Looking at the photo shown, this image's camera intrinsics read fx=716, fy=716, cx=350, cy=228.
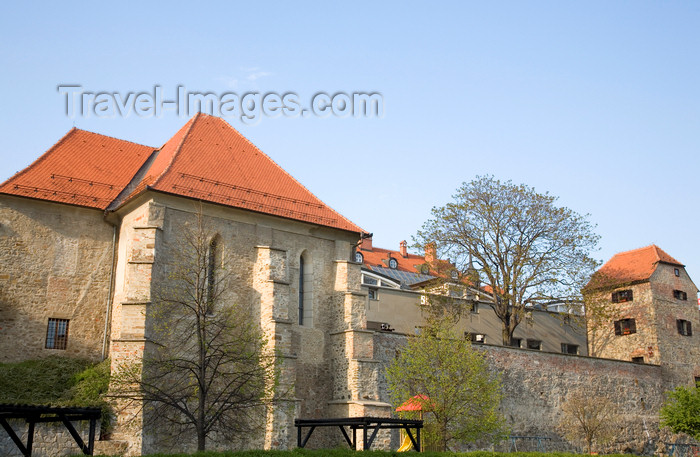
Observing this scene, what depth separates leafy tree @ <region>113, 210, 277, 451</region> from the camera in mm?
20656

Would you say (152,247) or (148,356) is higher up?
(152,247)

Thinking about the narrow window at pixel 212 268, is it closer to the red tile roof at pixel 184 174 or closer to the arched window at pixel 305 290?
the red tile roof at pixel 184 174

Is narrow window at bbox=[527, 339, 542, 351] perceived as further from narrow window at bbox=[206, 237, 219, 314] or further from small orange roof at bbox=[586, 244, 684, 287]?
narrow window at bbox=[206, 237, 219, 314]

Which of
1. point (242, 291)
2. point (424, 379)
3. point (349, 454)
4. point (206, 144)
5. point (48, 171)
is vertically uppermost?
point (206, 144)

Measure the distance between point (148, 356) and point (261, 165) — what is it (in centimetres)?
997

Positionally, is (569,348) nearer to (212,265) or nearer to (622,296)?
(622,296)

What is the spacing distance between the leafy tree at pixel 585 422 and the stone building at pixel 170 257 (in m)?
1.40

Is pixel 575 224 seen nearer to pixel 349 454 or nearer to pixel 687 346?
pixel 687 346

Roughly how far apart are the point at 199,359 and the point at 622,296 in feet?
95.2

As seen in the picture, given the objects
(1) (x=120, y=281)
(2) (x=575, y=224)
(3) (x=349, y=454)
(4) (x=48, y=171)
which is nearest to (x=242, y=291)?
(1) (x=120, y=281)

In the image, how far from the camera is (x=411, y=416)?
25.3m

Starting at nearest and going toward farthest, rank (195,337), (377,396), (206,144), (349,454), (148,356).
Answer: (349,454), (148,356), (195,337), (377,396), (206,144)

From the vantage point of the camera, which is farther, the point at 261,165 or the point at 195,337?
the point at 261,165

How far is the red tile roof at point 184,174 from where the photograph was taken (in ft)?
83.5
